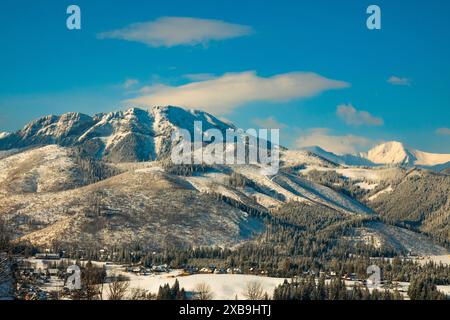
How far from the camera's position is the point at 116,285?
17725 centimetres
